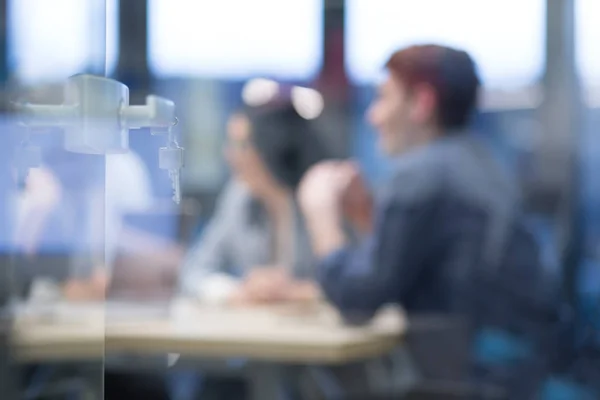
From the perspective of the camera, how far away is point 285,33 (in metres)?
1.82

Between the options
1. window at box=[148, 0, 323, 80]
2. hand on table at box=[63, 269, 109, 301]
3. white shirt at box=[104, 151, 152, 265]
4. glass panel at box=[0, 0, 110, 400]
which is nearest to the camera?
glass panel at box=[0, 0, 110, 400]

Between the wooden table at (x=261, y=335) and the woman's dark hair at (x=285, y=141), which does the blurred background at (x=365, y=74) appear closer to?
the woman's dark hair at (x=285, y=141)

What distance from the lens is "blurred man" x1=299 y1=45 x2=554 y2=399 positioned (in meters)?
1.52

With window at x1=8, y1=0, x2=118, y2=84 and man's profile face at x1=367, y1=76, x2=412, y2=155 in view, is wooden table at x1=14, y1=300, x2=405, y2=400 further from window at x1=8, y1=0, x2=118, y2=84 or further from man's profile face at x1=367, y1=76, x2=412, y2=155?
window at x1=8, y1=0, x2=118, y2=84

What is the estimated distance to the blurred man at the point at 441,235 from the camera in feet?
5.00

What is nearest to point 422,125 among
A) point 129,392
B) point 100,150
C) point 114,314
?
point 114,314

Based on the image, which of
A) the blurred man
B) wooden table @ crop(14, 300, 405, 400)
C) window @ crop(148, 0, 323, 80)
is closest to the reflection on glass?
the blurred man

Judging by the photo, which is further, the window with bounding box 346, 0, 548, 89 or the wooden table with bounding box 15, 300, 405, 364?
the window with bounding box 346, 0, 548, 89

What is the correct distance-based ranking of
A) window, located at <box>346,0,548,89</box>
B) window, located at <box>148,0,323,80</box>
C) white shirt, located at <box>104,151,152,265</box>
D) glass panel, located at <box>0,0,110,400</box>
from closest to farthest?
glass panel, located at <box>0,0,110,400</box> < white shirt, located at <box>104,151,152,265</box> < window, located at <box>346,0,548,89</box> < window, located at <box>148,0,323,80</box>

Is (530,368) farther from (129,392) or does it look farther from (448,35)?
(129,392)

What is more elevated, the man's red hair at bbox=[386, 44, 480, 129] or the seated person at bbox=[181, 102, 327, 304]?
the man's red hair at bbox=[386, 44, 480, 129]

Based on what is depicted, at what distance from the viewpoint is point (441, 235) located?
59.8 inches

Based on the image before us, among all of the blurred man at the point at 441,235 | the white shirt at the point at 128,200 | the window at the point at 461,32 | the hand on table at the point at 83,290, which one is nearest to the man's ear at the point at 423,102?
the blurred man at the point at 441,235

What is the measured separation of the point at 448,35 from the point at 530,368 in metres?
0.76
